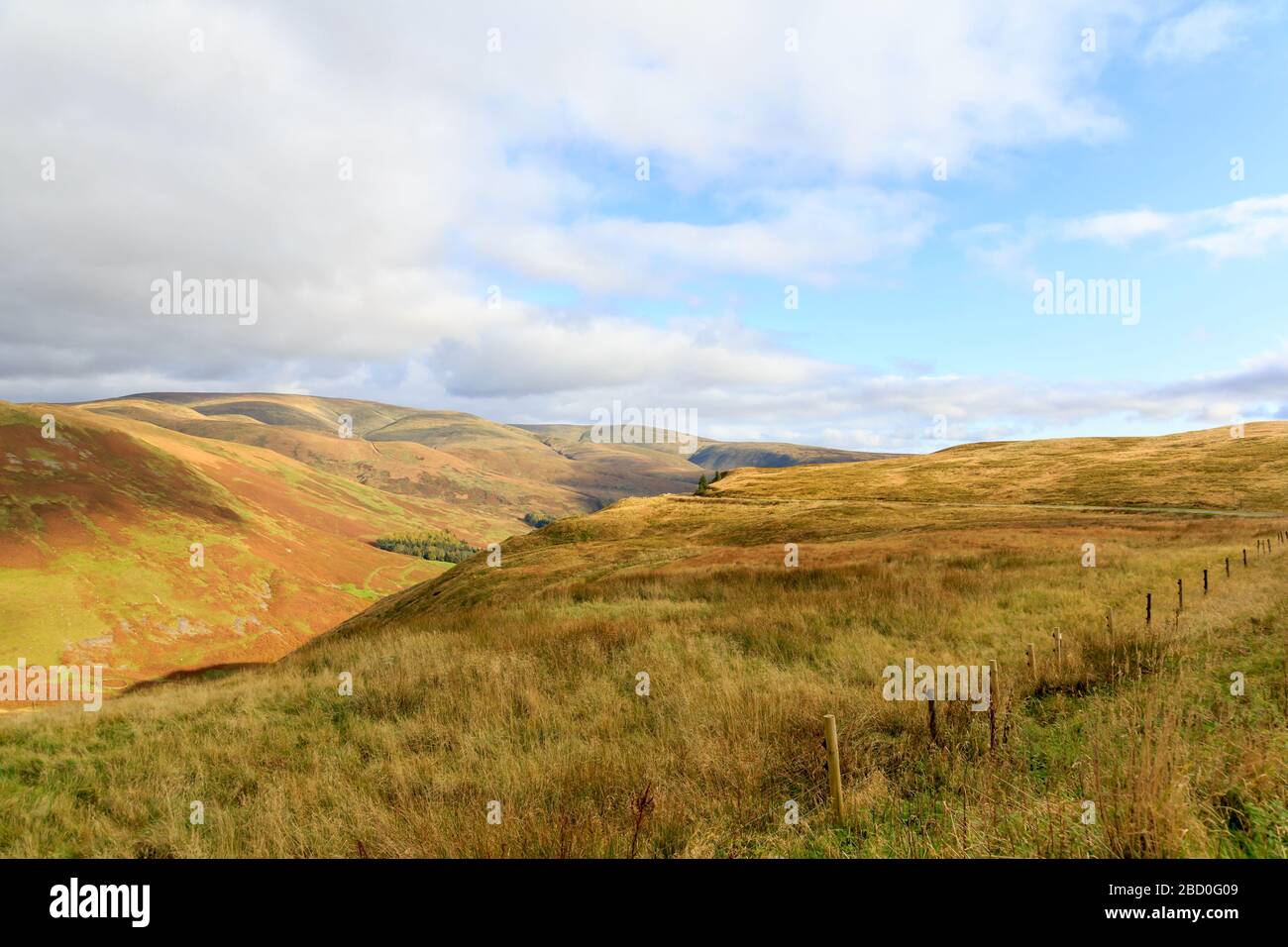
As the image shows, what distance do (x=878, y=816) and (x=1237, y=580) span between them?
1798 cm

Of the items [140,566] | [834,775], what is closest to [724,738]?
[834,775]

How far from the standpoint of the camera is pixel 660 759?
19.4ft

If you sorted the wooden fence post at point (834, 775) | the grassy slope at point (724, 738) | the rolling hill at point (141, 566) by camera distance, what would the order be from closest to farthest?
the grassy slope at point (724, 738)
the wooden fence post at point (834, 775)
the rolling hill at point (141, 566)

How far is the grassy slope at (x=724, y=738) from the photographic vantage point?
4410 millimetres

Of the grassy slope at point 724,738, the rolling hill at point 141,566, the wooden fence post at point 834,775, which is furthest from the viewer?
A: the rolling hill at point 141,566

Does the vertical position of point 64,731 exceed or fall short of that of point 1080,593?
it falls short

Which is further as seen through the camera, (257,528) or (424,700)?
(257,528)

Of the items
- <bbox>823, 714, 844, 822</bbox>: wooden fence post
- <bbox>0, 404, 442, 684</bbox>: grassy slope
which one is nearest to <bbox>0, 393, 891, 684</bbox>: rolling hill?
<bbox>0, 404, 442, 684</bbox>: grassy slope

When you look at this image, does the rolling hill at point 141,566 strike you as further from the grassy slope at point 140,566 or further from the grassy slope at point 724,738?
the grassy slope at point 724,738

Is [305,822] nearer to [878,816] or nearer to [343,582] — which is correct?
[878,816]

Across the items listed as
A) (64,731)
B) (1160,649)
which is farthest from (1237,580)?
(64,731)

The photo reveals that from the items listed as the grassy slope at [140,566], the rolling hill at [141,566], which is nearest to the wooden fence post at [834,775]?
the rolling hill at [141,566]

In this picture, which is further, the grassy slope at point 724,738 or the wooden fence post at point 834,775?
the wooden fence post at point 834,775

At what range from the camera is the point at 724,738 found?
249 inches
